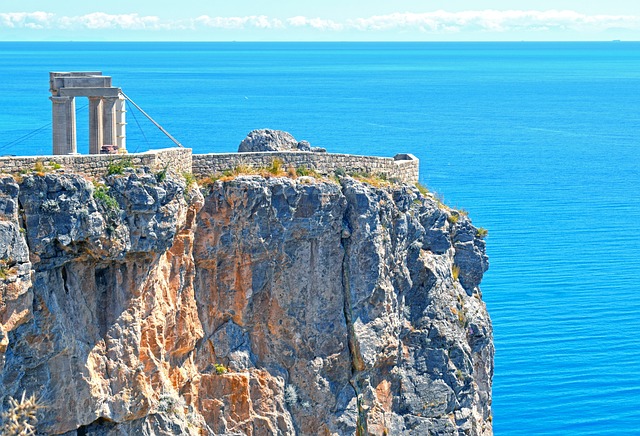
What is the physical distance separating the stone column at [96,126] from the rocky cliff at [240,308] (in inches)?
184

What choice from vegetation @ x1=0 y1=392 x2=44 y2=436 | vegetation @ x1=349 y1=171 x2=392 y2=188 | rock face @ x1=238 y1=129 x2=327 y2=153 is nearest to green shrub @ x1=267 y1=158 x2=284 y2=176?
vegetation @ x1=349 y1=171 x2=392 y2=188

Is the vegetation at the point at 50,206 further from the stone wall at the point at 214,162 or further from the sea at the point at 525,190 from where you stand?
the sea at the point at 525,190

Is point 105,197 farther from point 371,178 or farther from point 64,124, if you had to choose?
point 371,178

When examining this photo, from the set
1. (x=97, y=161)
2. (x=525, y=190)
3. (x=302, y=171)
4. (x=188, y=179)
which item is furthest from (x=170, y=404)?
(x=525, y=190)

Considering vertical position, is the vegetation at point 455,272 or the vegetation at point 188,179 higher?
the vegetation at point 188,179

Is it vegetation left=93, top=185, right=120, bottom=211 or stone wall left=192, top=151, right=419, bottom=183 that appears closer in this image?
vegetation left=93, top=185, right=120, bottom=211

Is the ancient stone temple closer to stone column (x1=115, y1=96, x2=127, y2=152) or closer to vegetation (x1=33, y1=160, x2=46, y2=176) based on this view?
stone column (x1=115, y1=96, x2=127, y2=152)

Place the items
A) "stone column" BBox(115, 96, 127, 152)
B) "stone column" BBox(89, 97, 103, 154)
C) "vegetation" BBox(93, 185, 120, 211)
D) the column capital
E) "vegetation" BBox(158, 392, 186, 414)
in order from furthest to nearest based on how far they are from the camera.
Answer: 1. "stone column" BBox(115, 96, 127, 152)
2. "stone column" BBox(89, 97, 103, 154)
3. the column capital
4. "vegetation" BBox(158, 392, 186, 414)
5. "vegetation" BBox(93, 185, 120, 211)

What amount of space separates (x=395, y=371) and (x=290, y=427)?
4513 millimetres

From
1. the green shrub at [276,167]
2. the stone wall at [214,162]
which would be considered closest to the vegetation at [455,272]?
the stone wall at [214,162]

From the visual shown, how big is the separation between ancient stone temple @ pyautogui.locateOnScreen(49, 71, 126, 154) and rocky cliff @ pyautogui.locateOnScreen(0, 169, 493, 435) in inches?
181

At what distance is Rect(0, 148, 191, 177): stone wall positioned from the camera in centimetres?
3634

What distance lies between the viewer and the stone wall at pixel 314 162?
42.4 metres

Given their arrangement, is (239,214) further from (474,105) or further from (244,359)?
(474,105)
